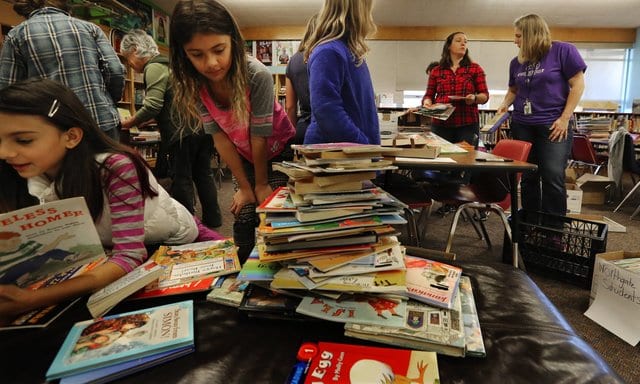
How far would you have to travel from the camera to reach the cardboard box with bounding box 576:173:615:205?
3781 millimetres

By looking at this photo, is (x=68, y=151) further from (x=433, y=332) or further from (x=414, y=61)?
(x=414, y=61)

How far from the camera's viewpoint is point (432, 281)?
0.76 meters

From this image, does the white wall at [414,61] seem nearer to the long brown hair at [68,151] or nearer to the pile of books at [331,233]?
the long brown hair at [68,151]

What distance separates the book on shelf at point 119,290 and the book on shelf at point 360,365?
366mm

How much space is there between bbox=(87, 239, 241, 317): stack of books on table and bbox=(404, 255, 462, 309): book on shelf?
1.29 feet

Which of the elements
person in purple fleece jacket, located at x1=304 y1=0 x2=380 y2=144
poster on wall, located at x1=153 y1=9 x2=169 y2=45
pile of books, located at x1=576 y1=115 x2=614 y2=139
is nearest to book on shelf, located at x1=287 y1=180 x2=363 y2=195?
person in purple fleece jacket, located at x1=304 y1=0 x2=380 y2=144

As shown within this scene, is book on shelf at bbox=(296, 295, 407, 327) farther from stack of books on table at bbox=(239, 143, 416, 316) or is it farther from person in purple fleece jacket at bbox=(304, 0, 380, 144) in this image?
person in purple fleece jacket at bbox=(304, 0, 380, 144)

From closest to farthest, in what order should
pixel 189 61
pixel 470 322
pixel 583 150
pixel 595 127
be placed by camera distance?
pixel 470 322 → pixel 189 61 → pixel 583 150 → pixel 595 127

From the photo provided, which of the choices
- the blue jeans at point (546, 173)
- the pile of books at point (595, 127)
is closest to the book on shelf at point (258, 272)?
the blue jeans at point (546, 173)

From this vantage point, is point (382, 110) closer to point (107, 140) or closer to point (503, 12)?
point (503, 12)

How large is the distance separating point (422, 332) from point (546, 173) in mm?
1980

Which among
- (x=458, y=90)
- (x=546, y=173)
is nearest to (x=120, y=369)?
(x=546, y=173)

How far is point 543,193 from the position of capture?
223 cm

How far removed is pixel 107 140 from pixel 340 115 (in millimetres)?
711
